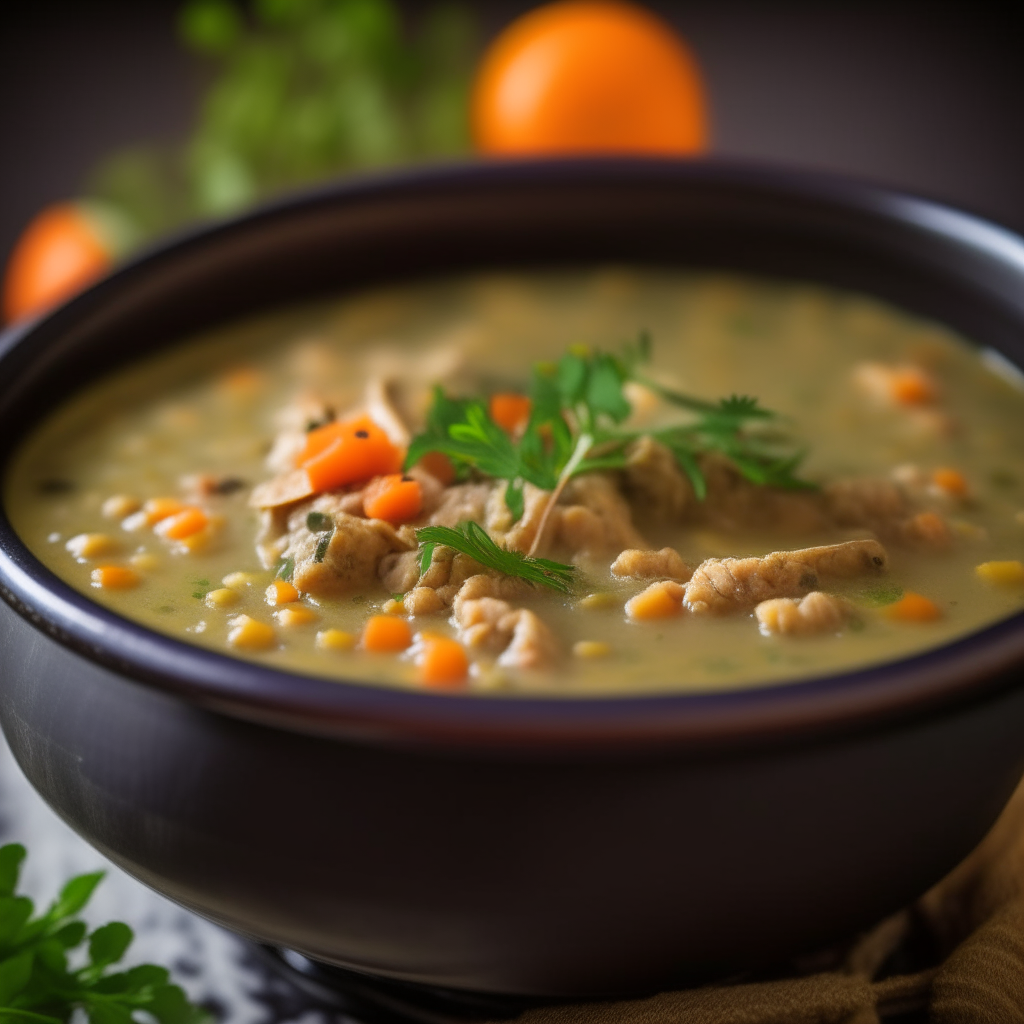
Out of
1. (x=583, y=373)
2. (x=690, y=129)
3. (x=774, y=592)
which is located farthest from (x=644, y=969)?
(x=690, y=129)

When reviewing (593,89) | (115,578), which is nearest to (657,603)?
(115,578)

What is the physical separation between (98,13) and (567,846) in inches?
185

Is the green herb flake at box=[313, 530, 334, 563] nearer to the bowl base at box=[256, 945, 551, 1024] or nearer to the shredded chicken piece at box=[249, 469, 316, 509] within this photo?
the shredded chicken piece at box=[249, 469, 316, 509]

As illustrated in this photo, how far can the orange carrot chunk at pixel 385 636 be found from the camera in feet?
6.72

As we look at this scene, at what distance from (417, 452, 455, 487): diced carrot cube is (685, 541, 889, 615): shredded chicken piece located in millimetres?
473

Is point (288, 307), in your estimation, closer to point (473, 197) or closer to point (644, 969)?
point (473, 197)

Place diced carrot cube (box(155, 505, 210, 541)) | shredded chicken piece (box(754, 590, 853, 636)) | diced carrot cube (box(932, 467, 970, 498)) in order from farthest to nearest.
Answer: diced carrot cube (box(932, 467, 970, 498))
diced carrot cube (box(155, 505, 210, 541))
shredded chicken piece (box(754, 590, 853, 636))

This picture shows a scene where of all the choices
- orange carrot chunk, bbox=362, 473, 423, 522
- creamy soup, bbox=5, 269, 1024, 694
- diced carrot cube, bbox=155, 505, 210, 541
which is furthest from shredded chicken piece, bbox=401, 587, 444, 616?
diced carrot cube, bbox=155, 505, 210, 541

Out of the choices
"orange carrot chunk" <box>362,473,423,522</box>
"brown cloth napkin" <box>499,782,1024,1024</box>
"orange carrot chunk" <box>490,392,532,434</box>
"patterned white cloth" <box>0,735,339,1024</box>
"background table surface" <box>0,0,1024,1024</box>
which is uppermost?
"background table surface" <box>0,0,1024,1024</box>

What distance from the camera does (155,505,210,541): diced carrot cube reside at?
2.38 meters

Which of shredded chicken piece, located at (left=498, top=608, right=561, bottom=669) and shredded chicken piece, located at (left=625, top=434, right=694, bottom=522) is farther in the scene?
shredded chicken piece, located at (left=625, top=434, right=694, bottom=522)

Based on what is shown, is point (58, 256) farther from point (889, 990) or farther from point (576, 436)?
point (889, 990)

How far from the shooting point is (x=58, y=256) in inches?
176

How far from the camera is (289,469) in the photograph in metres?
2.49
